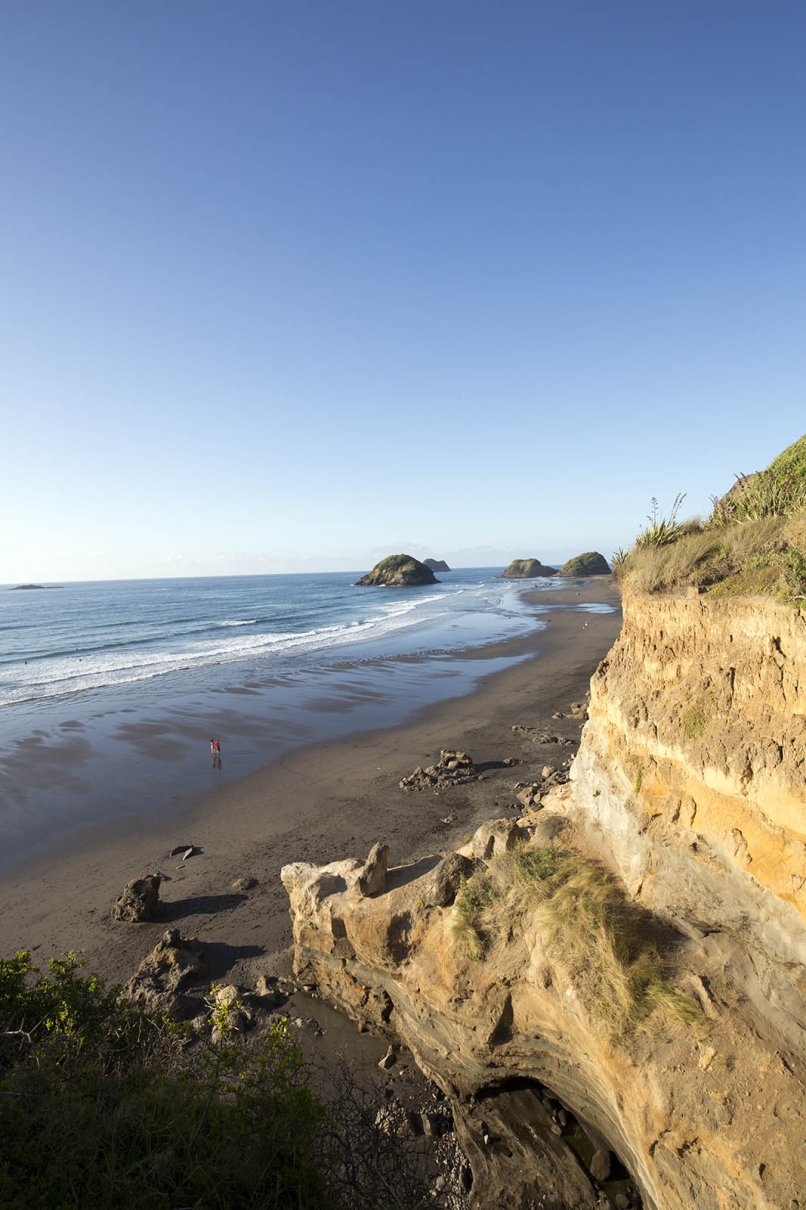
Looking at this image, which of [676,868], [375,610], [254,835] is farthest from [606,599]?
[676,868]

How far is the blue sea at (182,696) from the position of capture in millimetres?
19234

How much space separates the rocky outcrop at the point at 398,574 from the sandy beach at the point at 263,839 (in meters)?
109

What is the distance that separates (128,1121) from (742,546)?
962 cm

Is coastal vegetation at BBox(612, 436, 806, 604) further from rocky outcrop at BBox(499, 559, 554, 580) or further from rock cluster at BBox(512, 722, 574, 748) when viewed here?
rocky outcrop at BBox(499, 559, 554, 580)

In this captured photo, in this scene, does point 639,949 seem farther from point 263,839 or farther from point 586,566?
point 586,566

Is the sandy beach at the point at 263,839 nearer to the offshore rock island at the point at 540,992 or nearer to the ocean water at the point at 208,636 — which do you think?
the offshore rock island at the point at 540,992

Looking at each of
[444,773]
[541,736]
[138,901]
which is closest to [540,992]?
[138,901]

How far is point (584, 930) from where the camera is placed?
681 cm

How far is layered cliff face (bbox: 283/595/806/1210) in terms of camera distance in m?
5.49

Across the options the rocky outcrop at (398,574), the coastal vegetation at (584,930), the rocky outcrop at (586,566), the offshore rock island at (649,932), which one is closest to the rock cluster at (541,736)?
the offshore rock island at (649,932)

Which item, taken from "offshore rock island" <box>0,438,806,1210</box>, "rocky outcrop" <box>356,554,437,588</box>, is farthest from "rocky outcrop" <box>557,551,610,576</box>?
"offshore rock island" <box>0,438,806,1210</box>

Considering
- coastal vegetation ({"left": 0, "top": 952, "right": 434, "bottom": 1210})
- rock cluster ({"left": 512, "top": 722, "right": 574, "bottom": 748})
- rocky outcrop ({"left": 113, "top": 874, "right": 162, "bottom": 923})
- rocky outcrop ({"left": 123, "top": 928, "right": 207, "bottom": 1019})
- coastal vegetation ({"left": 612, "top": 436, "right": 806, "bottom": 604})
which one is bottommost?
rocky outcrop ({"left": 123, "top": 928, "right": 207, "bottom": 1019})

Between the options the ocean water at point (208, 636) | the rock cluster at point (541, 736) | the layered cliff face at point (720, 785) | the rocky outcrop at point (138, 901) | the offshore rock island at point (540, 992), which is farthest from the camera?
the ocean water at point (208, 636)

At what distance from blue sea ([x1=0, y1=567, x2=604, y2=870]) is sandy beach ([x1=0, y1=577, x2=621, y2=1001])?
1.53m
